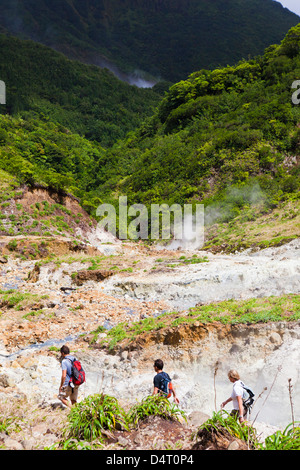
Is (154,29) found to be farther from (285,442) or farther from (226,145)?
(285,442)

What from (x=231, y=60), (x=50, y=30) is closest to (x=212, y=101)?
(x=231, y=60)

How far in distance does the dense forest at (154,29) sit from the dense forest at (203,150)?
9081cm

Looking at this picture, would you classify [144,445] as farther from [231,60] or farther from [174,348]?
[231,60]

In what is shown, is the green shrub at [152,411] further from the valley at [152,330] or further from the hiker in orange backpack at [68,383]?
the hiker in orange backpack at [68,383]

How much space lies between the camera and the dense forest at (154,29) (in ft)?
427

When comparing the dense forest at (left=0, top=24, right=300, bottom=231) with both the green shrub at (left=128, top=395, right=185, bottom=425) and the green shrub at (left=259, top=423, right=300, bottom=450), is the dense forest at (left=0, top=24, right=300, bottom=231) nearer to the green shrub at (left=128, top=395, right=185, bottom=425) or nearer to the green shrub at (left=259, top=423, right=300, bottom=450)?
the green shrub at (left=128, top=395, right=185, bottom=425)

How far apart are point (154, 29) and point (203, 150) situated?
143323 mm

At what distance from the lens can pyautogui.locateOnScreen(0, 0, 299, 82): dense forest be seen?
13000cm

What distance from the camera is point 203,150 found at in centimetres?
3097

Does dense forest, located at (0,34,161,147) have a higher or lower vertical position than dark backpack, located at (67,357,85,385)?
higher

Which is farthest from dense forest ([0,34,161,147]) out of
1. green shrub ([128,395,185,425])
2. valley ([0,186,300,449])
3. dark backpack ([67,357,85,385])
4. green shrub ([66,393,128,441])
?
green shrub ([128,395,185,425])

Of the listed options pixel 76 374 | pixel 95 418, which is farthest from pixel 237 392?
pixel 76 374

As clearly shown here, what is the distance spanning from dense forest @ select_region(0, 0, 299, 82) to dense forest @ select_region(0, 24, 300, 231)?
90813 mm

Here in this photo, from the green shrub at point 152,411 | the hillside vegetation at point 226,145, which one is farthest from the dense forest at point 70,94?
the green shrub at point 152,411
